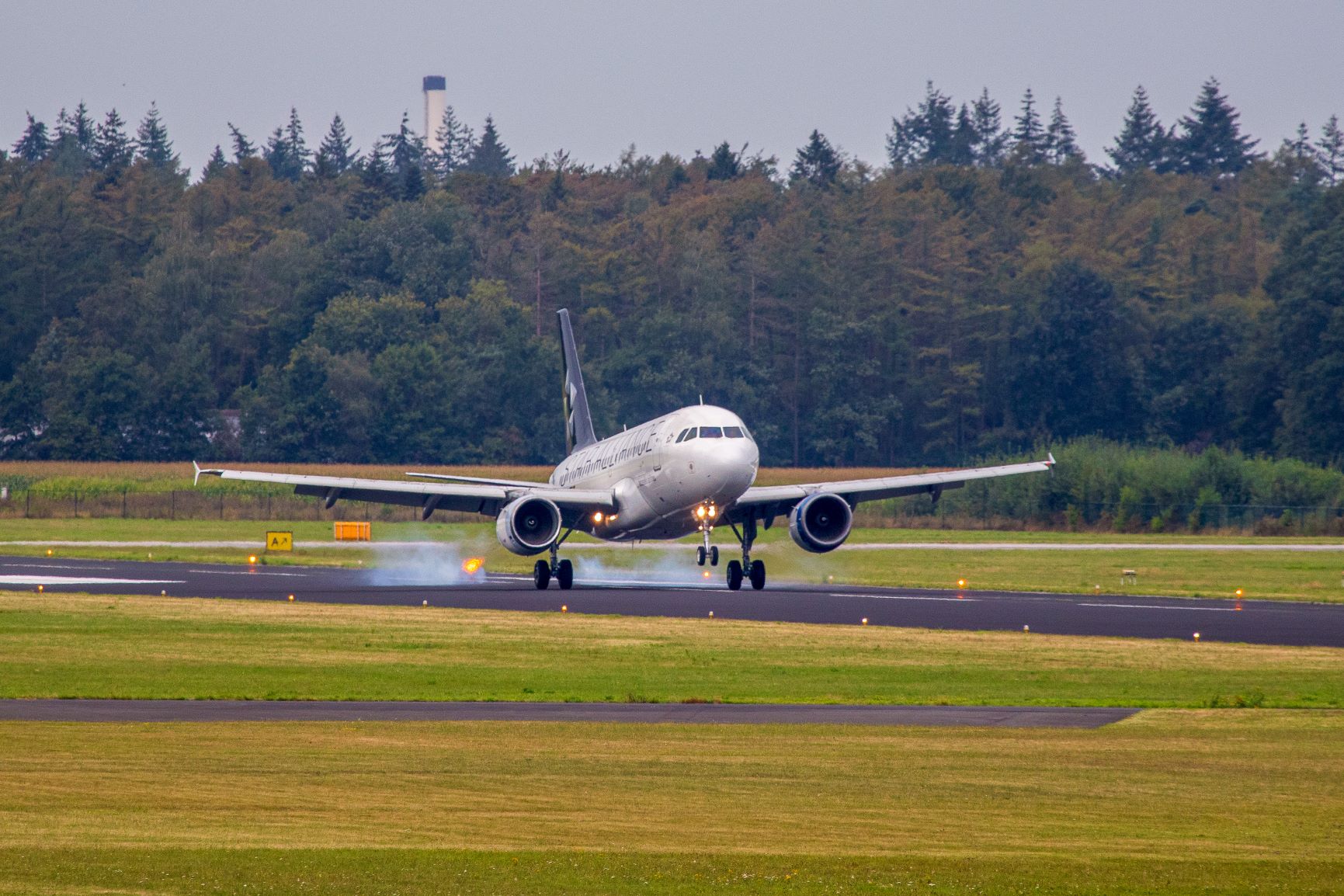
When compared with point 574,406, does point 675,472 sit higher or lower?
lower

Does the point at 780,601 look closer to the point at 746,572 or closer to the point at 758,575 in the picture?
the point at 758,575

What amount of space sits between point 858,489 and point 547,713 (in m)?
28.1

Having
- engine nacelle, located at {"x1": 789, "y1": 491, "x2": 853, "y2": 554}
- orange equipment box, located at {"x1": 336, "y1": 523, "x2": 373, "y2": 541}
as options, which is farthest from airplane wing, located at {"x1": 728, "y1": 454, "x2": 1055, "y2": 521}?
orange equipment box, located at {"x1": 336, "y1": 523, "x2": 373, "y2": 541}

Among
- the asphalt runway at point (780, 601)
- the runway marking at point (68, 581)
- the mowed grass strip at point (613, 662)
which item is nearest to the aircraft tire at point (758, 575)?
the asphalt runway at point (780, 601)

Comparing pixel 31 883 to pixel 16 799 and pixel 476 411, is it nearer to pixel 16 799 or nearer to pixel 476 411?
pixel 16 799

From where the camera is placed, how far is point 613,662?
103ft

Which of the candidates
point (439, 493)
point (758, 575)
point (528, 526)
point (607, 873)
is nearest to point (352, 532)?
point (439, 493)

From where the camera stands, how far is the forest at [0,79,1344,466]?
459 ft

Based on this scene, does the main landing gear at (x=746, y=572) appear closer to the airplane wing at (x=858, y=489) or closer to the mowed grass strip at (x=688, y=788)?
the airplane wing at (x=858, y=489)

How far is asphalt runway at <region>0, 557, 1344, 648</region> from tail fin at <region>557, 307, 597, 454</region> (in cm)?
557

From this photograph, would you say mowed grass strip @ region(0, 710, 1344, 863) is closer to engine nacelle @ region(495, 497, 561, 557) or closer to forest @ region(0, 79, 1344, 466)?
engine nacelle @ region(495, 497, 561, 557)

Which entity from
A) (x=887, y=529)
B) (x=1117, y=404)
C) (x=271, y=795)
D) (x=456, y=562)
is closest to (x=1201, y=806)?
(x=271, y=795)

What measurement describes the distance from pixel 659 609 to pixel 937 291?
116828mm

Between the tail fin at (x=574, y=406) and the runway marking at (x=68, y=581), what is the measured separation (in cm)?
1489
